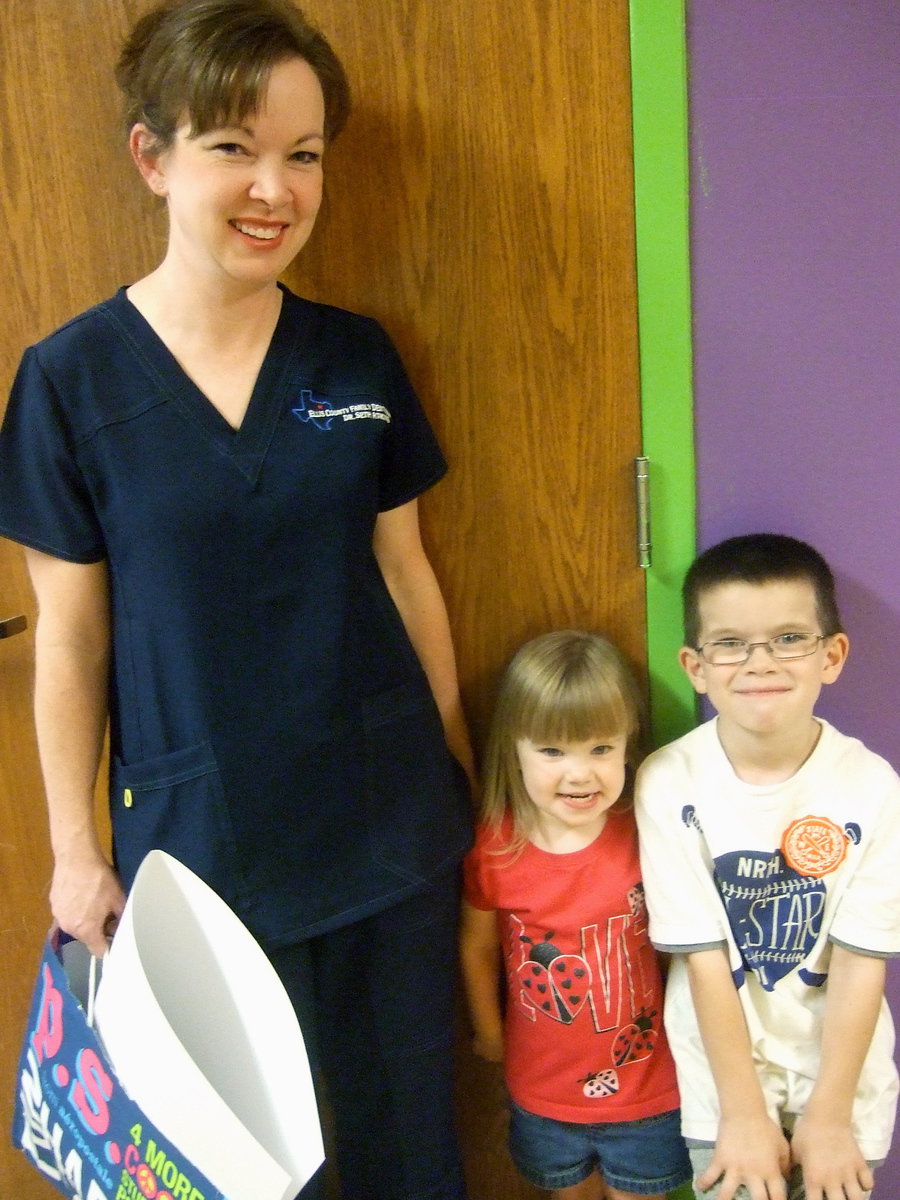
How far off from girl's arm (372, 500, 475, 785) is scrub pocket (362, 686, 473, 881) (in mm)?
93

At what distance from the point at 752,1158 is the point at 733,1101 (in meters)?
0.07

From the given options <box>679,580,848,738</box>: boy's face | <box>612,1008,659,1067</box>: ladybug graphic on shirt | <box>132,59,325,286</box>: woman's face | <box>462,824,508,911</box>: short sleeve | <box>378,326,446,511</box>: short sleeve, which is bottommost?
<box>612,1008,659,1067</box>: ladybug graphic on shirt

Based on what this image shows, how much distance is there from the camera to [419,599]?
4.34ft

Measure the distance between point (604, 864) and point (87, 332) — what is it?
0.90m

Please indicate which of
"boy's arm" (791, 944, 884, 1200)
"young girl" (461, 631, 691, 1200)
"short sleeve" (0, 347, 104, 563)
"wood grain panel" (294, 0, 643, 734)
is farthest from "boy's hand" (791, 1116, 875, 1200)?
"short sleeve" (0, 347, 104, 563)

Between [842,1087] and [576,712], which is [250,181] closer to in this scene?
[576,712]

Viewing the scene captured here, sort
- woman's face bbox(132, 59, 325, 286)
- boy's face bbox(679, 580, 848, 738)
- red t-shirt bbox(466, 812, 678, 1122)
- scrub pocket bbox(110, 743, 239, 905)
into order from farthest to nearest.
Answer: red t-shirt bbox(466, 812, 678, 1122) < boy's face bbox(679, 580, 848, 738) < scrub pocket bbox(110, 743, 239, 905) < woman's face bbox(132, 59, 325, 286)

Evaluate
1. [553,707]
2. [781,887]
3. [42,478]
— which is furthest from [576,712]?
[42,478]

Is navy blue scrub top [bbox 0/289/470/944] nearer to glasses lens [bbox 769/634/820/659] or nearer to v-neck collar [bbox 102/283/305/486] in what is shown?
v-neck collar [bbox 102/283/305/486]

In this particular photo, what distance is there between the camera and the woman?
1032mm

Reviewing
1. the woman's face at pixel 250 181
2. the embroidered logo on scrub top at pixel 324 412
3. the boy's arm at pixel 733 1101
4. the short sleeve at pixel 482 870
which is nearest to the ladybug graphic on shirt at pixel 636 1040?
the boy's arm at pixel 733 1101

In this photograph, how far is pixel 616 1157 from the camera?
1374 millimetres

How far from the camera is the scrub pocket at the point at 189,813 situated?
111 centimetres

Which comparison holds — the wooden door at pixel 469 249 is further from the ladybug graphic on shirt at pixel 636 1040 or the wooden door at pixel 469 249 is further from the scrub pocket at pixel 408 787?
the ladybug graphic on shirt at pixel 636 1040
